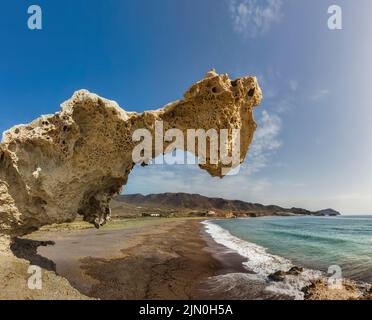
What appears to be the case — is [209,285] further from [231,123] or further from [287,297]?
[231,123]

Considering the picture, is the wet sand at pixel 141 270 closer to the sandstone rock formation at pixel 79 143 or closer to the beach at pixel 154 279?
the beach at pixel 154 279

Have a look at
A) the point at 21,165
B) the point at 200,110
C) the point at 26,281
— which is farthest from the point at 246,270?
the point at 21,165

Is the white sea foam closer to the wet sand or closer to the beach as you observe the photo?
the beach

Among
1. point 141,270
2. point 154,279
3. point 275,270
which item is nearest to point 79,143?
point 154,279

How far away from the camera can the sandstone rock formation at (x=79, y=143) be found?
44.1ft

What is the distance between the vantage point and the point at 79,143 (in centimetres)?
1439

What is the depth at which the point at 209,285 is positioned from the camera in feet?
48.3

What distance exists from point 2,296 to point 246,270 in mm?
12728

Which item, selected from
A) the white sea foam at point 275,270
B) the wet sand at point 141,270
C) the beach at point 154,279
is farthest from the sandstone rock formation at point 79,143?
the white sea foam at point 275,270

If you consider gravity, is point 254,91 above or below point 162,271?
above

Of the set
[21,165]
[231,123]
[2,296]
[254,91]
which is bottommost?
[2,296]

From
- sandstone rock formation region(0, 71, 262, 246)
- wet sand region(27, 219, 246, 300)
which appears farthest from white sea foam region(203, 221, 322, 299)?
sandstone rock formation region(0, 71, 262, 246)

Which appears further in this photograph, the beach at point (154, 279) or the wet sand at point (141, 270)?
the wet sand at point (141, 270)
